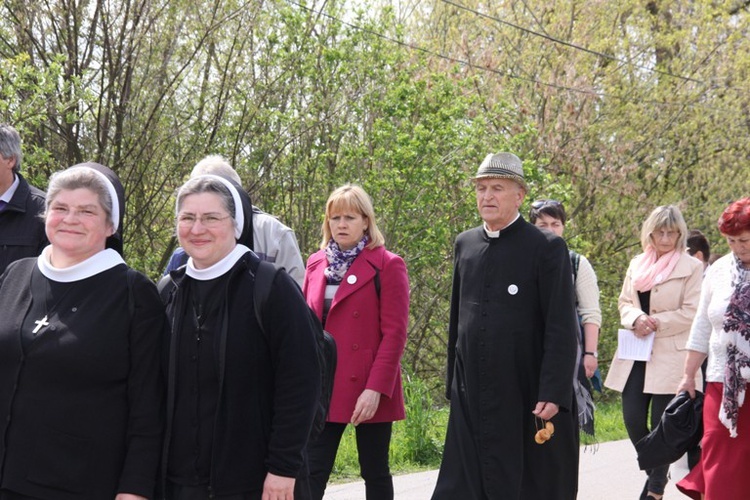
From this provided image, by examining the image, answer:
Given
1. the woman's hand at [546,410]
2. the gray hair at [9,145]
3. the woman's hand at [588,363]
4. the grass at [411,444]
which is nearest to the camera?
the gray hair at [9,145]

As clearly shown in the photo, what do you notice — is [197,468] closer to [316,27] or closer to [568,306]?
[568,306]

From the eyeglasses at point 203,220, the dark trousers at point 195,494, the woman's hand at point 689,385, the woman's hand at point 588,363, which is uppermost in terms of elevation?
the eyeglasses at point 203,220

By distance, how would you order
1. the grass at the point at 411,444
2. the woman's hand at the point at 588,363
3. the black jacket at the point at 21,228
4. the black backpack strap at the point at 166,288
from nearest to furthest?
the black backpack strap at the point at 166,288 → the black jacket at the point at 21,228 → the woman's hand at the point at 588,363 → the grass at the point at 411,444

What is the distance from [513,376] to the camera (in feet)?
20.1

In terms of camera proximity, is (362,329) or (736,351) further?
(362,329)

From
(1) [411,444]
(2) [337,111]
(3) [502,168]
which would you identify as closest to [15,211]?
(3) [502,168]

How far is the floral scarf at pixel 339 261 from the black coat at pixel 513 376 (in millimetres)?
769

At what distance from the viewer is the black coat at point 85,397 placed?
3.88 meters

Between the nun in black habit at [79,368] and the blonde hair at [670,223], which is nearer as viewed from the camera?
the nun in black habit at [79,368]

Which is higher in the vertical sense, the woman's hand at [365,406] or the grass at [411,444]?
the woman's hand at [365,406]

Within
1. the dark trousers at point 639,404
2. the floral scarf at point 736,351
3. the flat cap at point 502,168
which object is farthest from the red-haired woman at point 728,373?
the dark trousers at point 639,404

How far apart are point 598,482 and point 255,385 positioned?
5572mm

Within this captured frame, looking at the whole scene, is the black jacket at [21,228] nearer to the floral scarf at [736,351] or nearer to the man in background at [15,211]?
the man in background at [15,211]

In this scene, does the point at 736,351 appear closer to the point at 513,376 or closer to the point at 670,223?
the point at 513,376
